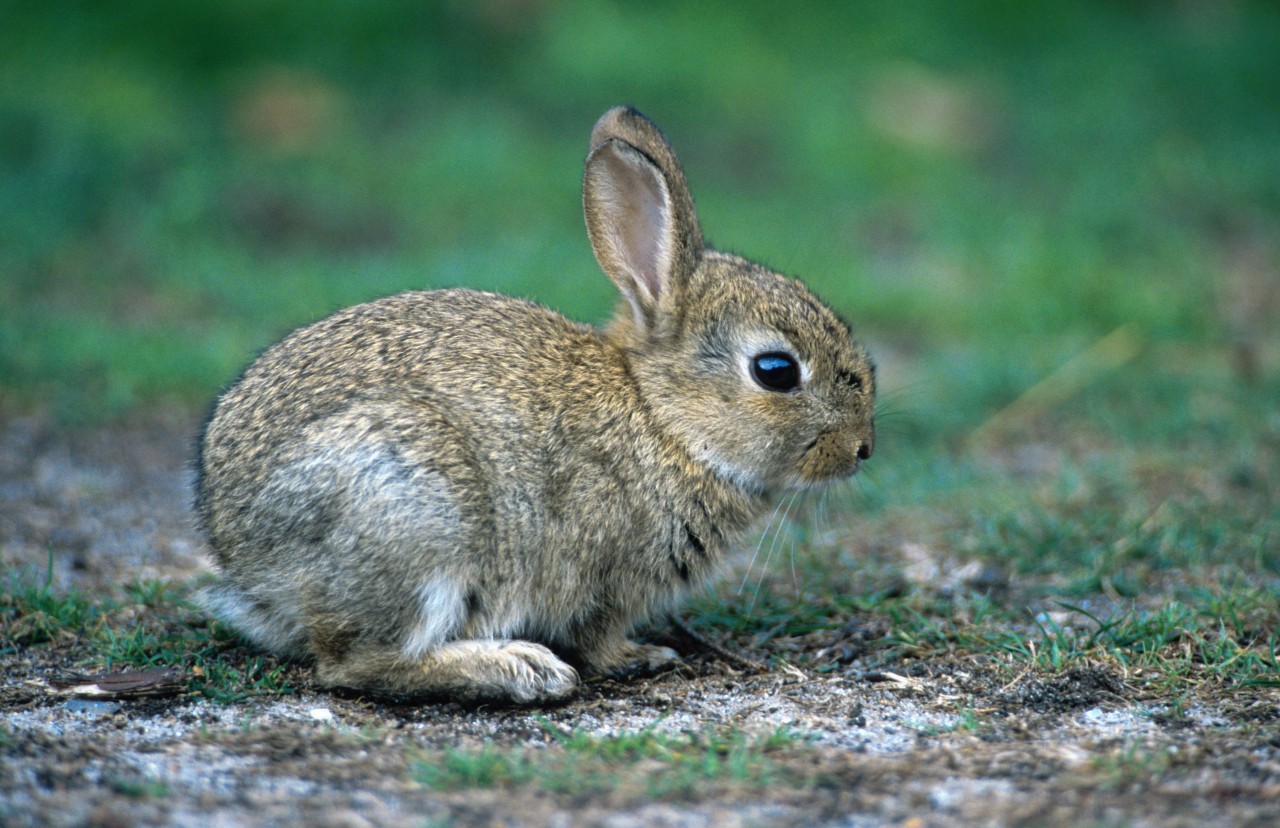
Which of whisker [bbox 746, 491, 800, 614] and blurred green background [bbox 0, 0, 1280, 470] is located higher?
blurred green background [bbox 0, 0, 1280, 470]

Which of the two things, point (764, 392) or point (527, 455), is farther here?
point (764, 392)

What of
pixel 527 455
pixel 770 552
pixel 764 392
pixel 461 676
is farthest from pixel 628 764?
pixel 770 552

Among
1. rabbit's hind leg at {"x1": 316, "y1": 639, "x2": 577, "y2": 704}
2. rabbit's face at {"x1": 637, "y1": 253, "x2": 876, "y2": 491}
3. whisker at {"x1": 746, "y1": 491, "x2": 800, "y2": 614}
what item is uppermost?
rabbit's face at {"x1": 637, "y1": 253, "x2": 876, "y2": 491}

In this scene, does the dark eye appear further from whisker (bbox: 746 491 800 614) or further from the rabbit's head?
whisker (bbox: 746 491 800 614)

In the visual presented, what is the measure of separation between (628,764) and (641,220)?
1.98 metres

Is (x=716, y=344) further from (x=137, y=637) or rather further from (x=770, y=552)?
(x=137, y=637)

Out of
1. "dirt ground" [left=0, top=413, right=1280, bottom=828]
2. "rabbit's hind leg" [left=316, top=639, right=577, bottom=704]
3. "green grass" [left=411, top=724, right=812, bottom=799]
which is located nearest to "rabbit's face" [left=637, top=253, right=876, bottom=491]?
"dirt ground" [left=0, top=413, right=1280, bottom=828]

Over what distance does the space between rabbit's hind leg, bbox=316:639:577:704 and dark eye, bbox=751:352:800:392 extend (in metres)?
1.19

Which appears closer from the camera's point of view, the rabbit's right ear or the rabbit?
the rabbit

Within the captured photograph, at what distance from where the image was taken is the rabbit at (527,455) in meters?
4.03

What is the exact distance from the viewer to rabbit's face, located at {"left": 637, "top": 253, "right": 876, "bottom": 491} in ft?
15.0

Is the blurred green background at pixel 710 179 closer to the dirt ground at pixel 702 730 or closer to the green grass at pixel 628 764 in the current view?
the dirt ground at pixel 702 730

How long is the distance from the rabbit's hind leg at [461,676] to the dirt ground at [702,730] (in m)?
0.05

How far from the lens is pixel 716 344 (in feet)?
15.3
